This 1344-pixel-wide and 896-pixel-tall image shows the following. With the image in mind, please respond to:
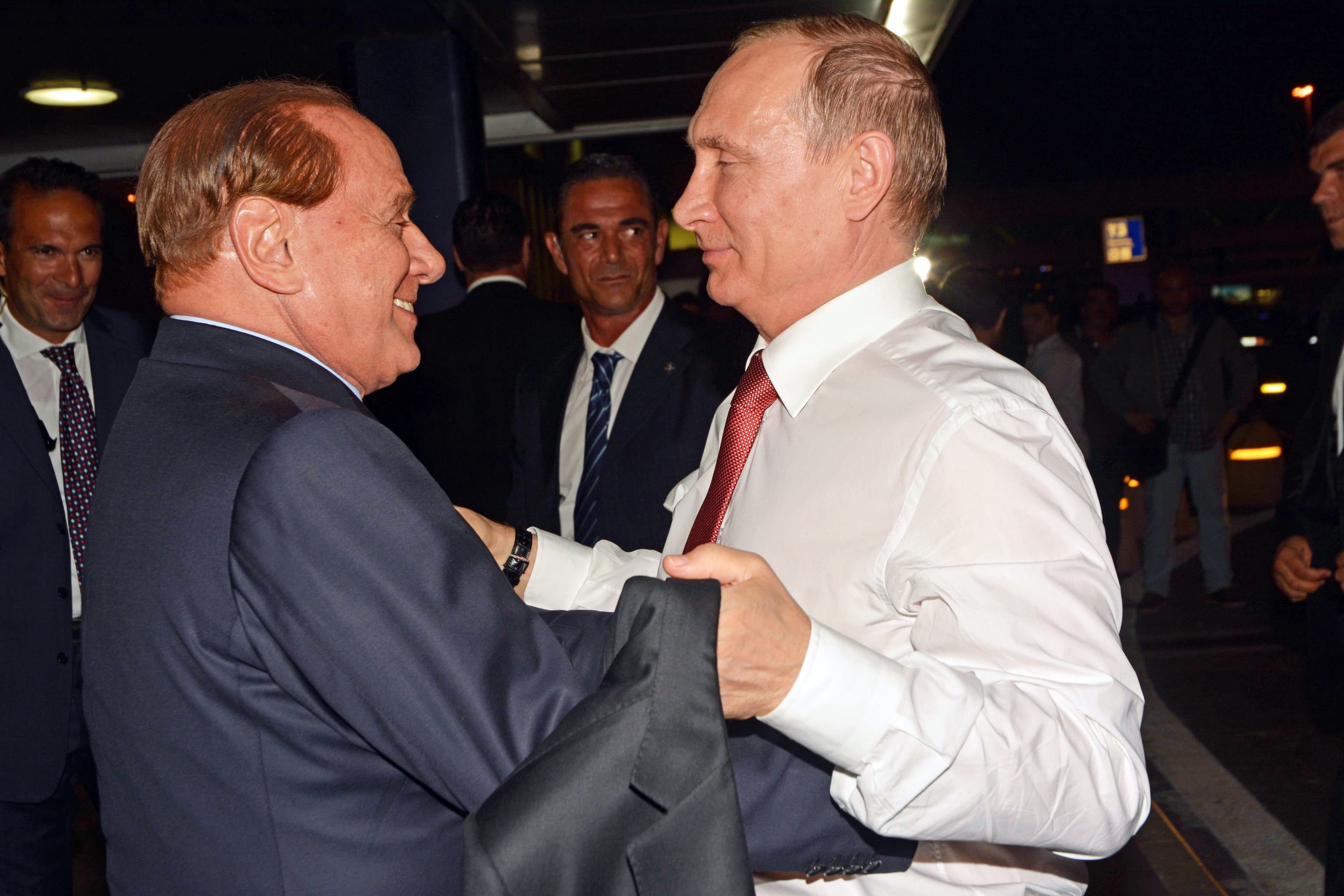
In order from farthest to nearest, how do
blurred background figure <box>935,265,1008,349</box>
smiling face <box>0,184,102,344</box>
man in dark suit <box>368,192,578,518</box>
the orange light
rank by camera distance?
1. the orange light
2. blurred background figure <box>935,265,1008,349</box>
3. man in dark suit <box>368,192,578,518</box>
4. smiling face <box>0,184,102,344</box>

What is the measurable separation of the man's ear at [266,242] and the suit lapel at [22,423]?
181 cm

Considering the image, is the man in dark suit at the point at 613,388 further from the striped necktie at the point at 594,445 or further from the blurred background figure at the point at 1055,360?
the blurred background figure at the point at 1055,360

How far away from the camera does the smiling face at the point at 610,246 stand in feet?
10.9

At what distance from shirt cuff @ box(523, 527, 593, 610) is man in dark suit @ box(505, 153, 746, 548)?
3.44 ft

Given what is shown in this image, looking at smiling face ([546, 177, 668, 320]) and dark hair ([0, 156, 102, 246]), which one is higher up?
dark hair ([0, 156, 102, 246])

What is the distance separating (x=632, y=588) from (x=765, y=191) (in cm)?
74

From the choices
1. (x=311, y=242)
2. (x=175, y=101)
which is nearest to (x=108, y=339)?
(x=311, y=242)

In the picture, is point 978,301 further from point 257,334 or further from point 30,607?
point 257,334

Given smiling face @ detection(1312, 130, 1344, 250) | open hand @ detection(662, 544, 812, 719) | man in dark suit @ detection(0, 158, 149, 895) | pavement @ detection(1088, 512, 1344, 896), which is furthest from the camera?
pavement @ detection(1088, 512, 1344, 896)

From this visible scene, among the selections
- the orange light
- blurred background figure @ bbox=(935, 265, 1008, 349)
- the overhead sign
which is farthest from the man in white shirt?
the overhead sign

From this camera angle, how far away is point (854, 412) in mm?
1461

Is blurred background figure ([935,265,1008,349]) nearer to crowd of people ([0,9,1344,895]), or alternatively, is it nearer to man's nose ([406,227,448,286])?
crowd of people ([0,9,1344,895])

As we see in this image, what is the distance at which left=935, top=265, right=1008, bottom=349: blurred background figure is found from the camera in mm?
4961

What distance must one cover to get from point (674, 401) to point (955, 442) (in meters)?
1.79
